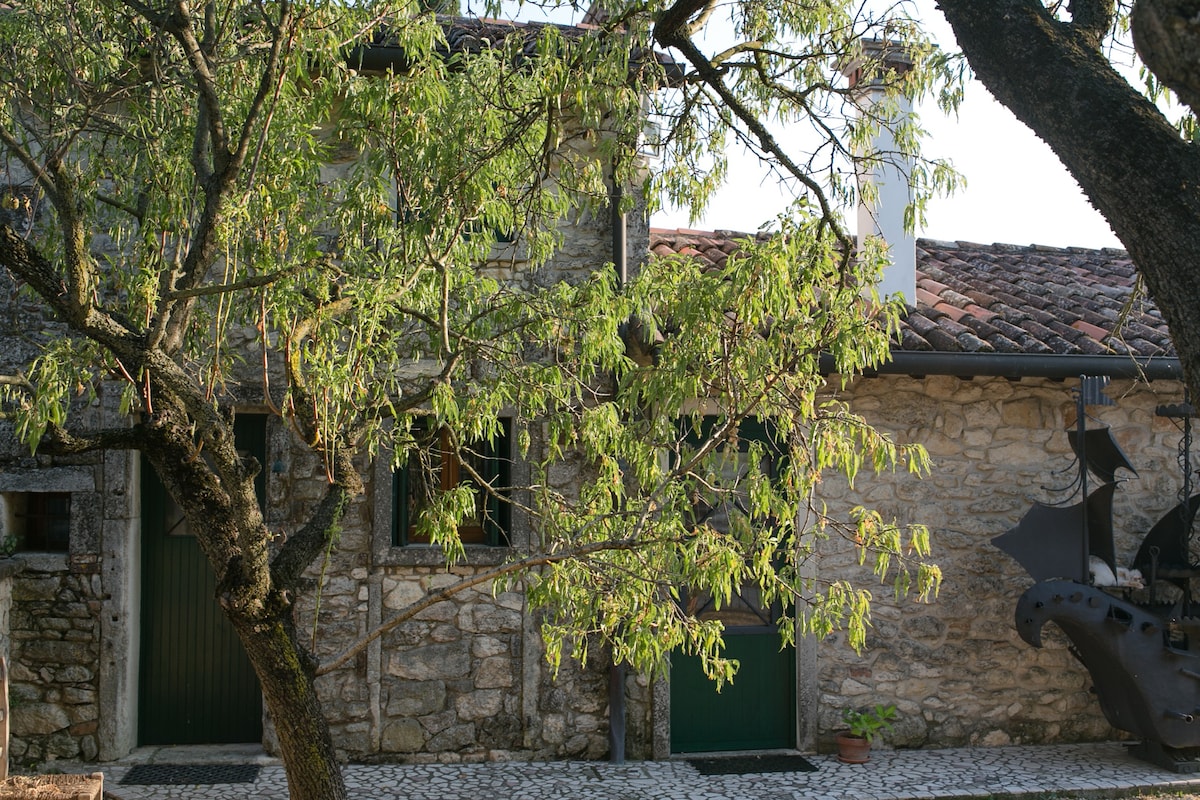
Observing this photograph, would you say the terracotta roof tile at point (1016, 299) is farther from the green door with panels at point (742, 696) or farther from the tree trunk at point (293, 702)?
the tree trunk at point (293, 702)

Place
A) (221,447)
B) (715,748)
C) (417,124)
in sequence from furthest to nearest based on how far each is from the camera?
(715,748), (417,124), (221,447)

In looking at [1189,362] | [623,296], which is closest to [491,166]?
[623,296]

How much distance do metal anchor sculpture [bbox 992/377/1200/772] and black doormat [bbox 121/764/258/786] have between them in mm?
4717

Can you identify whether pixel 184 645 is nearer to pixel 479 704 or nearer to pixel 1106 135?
pixel 479 704

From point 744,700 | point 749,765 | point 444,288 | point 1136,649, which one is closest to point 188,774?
point 749,765

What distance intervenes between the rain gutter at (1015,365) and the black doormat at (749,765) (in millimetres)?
2430

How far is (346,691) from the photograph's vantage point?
6.86 m

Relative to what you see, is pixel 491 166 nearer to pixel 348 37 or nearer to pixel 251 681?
pixel 348 37

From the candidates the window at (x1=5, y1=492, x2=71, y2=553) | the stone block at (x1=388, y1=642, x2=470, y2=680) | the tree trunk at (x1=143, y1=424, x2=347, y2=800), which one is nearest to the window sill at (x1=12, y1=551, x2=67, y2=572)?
the window at (x1=5, y1=492, x2=71, y2=553)

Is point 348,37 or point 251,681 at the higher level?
point 348,37

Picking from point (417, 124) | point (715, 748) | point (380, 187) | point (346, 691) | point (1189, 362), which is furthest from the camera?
point (715, 748)

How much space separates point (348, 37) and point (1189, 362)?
347 centimetres

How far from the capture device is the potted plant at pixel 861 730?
22.9 ft

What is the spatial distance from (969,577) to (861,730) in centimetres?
125
